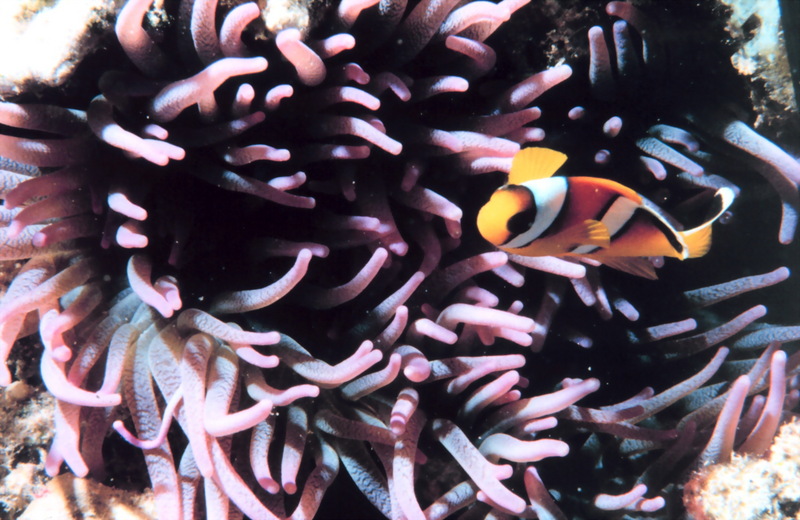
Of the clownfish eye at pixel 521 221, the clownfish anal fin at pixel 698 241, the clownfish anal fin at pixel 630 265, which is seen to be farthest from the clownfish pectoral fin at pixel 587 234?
the clownfish anal fin at pixel 698 241

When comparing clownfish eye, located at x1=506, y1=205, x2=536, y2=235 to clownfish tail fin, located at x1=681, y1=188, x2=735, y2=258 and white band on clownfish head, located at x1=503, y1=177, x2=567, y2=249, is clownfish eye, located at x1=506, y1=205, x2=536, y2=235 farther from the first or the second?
clownfish tail fin, located at x1=681, y1=188, x2=735, y2=258

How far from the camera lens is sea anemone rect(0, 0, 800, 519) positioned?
1.47 metres

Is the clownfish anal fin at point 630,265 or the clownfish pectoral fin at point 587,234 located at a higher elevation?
the clownfish pectoral fin at point 587,234

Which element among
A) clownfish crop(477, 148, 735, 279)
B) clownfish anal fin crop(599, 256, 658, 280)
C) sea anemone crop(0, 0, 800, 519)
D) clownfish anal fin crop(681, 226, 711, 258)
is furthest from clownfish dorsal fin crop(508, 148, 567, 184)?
clownfish anal fin crop(681, 226, 711, 258)

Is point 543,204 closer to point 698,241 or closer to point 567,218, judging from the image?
point 567,218

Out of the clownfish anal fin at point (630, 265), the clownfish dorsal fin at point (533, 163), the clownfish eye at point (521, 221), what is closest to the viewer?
the clownfish eye at point (521, 221)

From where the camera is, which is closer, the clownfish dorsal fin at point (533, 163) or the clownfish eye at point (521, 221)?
the clownfish eye at point (521, 221)

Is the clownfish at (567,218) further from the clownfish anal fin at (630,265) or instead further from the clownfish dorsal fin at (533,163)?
the clownfish anal fin at (630,265)

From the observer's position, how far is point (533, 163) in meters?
1.60

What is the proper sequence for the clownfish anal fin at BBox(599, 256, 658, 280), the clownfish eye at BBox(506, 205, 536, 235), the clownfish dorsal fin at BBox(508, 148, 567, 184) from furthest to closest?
1. the clownfish anal fin at BBox(599, 256, 658, 280)
2. the clownfish dorsal fin at BBox(508, 148, 567, 184)
3. the clownfish eye at BBox(506, 205, 536, 235)

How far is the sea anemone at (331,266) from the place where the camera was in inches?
57.9

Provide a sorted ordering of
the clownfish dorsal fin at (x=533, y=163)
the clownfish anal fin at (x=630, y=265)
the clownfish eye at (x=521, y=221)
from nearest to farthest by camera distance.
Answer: the clownfish eye at (x=521, y=221), the clownfish dorsal fin at (x=533, y=163), the clownfish anal fin at (x=630, y=265)

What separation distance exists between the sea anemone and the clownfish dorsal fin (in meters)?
0.12

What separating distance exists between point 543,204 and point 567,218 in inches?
3.6
